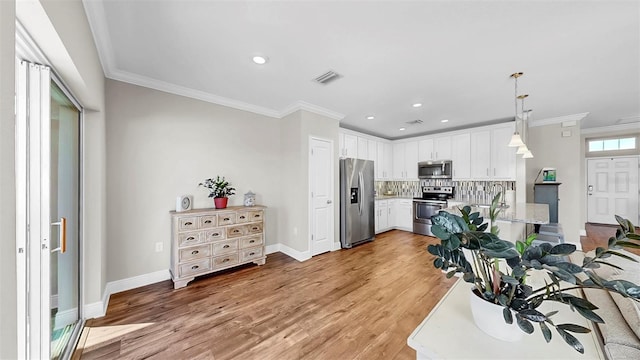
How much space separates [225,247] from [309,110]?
7.95 ft

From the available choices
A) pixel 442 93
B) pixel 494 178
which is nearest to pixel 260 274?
pixel 442 93

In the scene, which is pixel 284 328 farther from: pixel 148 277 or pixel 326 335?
pixel 148 277

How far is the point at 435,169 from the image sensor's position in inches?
211

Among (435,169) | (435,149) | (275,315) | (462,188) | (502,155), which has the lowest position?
(275,315)

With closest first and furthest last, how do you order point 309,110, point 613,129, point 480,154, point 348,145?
1. point 309,110
2. point 480,154
3. point 348,145
4. point 613,129

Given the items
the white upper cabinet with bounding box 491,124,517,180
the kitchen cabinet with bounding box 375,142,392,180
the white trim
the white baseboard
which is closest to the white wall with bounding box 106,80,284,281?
the white baseboard

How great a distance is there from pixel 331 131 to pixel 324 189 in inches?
→ 41.7

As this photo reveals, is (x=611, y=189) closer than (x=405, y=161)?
Yes

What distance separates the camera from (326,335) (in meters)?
1.93

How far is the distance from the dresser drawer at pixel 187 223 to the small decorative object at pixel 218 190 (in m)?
0.40

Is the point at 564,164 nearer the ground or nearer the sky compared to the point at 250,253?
nearer the sky

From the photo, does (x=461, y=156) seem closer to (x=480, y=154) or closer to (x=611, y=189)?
(x=480, y=154)

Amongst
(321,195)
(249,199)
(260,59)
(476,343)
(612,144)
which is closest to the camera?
(476,343)

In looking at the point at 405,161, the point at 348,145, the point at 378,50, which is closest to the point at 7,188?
the point at 378,50
